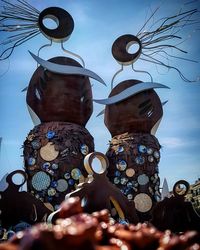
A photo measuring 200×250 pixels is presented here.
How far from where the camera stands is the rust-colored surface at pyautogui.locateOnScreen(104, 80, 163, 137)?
5684 mm

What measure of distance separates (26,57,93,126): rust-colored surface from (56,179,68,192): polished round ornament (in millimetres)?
1074

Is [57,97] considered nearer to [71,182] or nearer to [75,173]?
[75,173]

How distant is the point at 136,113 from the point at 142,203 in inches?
63.8

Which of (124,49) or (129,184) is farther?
(124,49)

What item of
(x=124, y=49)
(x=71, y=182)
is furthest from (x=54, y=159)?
(x=124, y=49)

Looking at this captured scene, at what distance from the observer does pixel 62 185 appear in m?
4.63

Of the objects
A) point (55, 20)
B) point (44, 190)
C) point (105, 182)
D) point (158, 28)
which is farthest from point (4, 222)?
point (158, 28)

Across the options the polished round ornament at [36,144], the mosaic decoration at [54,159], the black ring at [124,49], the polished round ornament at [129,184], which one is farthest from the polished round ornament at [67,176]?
the black ring at [124,49]

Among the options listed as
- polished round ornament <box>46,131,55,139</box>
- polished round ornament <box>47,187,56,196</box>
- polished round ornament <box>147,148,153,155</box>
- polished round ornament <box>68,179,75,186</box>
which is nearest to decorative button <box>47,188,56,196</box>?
polished round ornament <box>47,187,56,196</box>

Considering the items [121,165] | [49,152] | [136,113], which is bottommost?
[121,165]

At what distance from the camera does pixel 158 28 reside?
18.7 feet

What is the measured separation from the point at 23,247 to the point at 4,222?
112 inches

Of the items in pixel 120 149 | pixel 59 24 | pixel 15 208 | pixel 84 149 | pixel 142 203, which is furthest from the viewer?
pixel 59 24

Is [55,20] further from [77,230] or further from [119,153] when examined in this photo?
[77,230]
